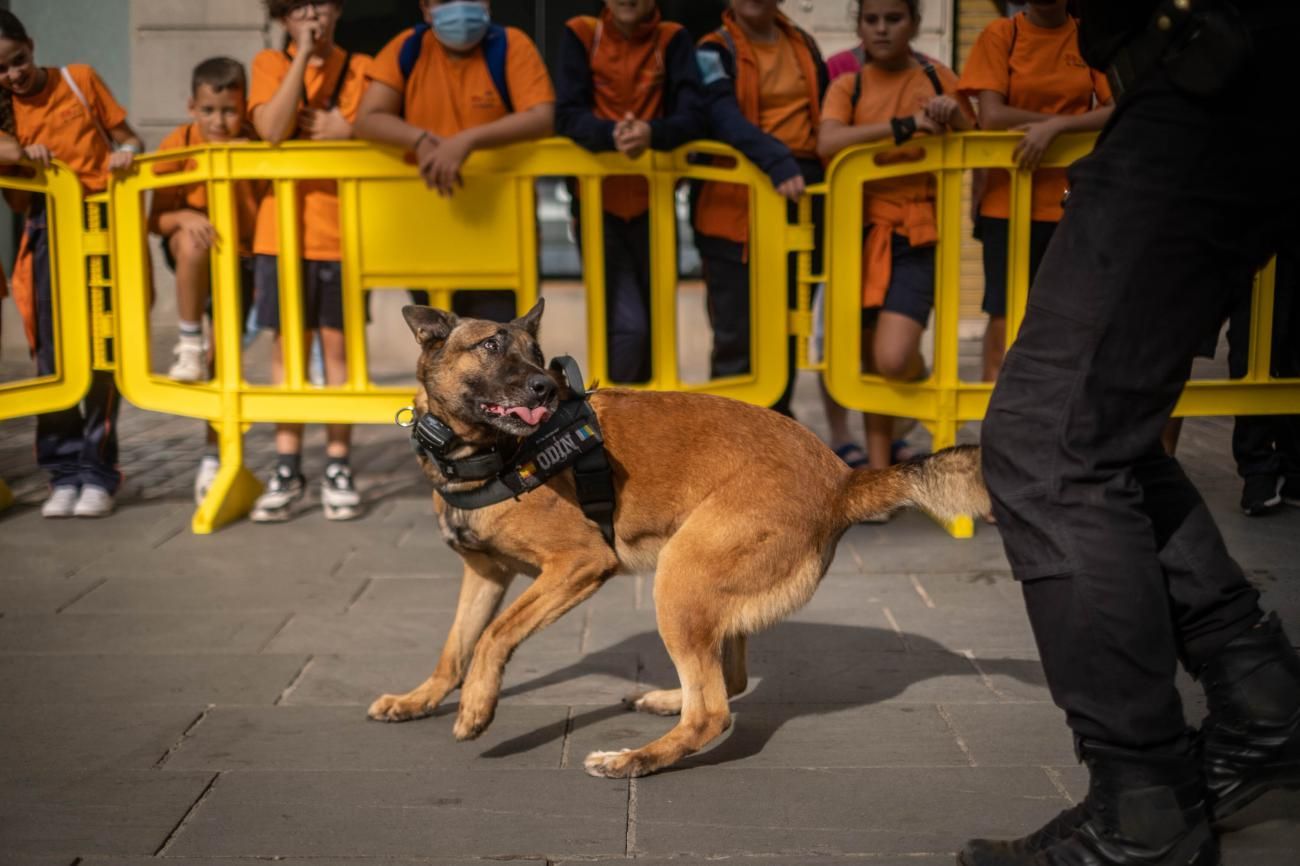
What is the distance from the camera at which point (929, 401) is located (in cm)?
613

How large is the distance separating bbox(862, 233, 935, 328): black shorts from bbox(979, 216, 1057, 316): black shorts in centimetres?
29

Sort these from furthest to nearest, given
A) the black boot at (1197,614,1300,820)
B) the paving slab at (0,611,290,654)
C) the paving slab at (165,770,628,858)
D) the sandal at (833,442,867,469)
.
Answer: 1. the sandal at (833,442,867,469)
2. the paving slab at (0,611,290,654)
3. the paving slab at (165,770,628,858)
4. the black boot at (1197,614,1300,820)

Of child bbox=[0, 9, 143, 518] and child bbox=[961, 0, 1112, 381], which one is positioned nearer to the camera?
child bbox=[961, 0, 1112, 381]

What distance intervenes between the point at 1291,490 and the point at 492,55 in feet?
13.7

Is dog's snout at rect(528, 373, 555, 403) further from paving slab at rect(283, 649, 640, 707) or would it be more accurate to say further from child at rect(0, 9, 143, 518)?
child at rect(0, 9, 143, 518)

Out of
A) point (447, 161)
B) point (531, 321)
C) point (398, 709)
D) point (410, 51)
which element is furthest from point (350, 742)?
point (410, 51)

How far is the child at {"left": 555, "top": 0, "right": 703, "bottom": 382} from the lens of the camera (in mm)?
6070

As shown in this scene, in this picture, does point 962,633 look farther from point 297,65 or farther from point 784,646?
point 297,65

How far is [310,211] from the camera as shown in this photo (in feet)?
21.0

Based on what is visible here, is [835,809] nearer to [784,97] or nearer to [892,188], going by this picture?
[892,188]

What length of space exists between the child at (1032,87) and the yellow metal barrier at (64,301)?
4.24 m

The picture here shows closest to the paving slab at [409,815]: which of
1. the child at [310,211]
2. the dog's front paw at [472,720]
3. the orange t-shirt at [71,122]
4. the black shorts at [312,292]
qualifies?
the dog's front paw at [472,720]

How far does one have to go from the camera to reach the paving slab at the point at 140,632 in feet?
14.7

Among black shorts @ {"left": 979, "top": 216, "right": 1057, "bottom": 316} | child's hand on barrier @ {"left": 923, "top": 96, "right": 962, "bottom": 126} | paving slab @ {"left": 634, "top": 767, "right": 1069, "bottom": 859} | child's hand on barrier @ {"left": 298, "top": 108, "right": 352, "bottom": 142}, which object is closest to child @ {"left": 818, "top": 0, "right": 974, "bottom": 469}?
child's hand on barrier @ {"left": 923, "top": 96, "right": 962, "bottom": 126}
